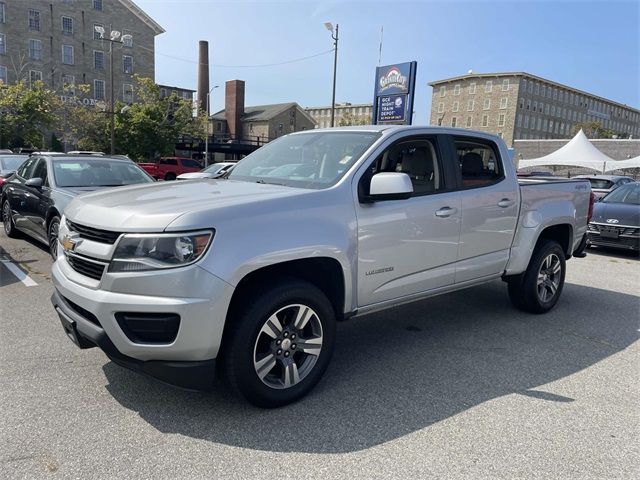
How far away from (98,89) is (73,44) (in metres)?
4.80

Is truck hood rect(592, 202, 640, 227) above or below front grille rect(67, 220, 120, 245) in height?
below

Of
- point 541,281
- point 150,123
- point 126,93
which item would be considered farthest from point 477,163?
point 126,93

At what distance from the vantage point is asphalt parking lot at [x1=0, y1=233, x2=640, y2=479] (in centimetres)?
261

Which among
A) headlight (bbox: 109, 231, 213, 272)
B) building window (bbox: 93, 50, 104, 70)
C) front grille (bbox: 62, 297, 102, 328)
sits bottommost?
front grille (bbox: 62, 297, 102, 328)

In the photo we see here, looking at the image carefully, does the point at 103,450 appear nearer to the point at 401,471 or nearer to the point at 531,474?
the point at 401,471

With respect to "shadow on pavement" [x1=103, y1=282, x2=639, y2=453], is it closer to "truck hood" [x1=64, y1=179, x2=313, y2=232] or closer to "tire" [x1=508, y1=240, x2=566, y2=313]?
"tire" [x1=508, y1=240, x2=566, y2=313]

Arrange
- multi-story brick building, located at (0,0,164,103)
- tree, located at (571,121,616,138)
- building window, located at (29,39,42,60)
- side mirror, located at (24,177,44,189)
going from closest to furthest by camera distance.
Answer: side mirror, located at (24,177,44,189) < multi-story brick building, located at (0,0,164,103) < building window, located at (29,39,42,60) < tree, located at (571,121,616,138)

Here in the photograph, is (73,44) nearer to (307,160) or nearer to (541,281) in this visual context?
(307,160)

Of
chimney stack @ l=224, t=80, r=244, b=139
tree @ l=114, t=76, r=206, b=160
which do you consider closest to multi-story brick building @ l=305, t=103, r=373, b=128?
chimney stack @ l=224, t=80, r=244, b=139

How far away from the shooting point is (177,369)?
2.75 m

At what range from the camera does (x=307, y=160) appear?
3.97 m

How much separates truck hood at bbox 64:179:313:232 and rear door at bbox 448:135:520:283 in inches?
68.1

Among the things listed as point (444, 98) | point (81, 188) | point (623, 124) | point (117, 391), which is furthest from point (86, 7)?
point (623, 124)

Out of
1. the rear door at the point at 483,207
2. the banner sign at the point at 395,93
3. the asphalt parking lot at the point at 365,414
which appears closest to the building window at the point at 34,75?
the banner sign at the point at 395,93
